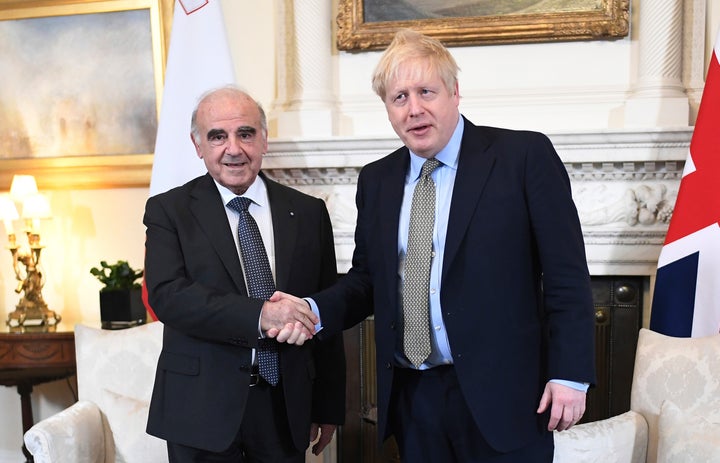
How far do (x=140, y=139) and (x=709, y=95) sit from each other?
8.21ft

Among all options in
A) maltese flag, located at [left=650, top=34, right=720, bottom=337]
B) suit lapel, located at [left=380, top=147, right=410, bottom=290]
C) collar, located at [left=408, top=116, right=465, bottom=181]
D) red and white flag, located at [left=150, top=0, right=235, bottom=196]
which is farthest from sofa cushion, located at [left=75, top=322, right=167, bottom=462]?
maltese flag, located at [left=650, top=34, right=720, bottom=337]

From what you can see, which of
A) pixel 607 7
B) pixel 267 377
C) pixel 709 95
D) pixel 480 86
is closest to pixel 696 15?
pixel 607 7

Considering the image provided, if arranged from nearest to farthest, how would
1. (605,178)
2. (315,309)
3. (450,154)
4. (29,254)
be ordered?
(450,154) < (315,309) < (605,178) < (29,254)

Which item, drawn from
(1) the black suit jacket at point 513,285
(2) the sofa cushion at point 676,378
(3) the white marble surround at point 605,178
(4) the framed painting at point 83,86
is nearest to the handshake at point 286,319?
(1) the black suit jacket at point 513,285

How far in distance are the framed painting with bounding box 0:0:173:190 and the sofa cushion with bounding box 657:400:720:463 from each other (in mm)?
2530

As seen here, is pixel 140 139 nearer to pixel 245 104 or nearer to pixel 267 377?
pixel 245 104

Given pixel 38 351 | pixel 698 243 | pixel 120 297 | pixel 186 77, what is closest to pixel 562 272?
pixel 698 243

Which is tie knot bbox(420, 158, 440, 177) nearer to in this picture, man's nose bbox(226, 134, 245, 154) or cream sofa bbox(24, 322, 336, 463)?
man's nose bbox(226, 134, 245, 154)

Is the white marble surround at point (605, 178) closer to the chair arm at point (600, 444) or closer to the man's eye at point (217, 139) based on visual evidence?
the chair arm at point (600, 444)

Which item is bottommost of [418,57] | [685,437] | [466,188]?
[685,437]

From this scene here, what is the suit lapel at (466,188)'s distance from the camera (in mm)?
1550

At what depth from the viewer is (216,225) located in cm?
184

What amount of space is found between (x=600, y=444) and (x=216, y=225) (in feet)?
4.26

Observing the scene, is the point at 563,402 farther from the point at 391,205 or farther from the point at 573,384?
the point at 391,205
